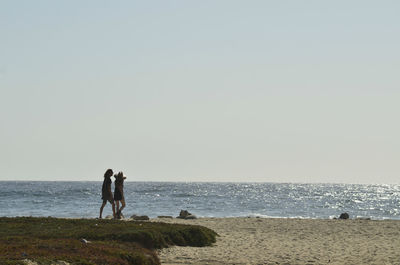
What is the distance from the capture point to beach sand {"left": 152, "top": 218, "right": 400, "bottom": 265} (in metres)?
19.3

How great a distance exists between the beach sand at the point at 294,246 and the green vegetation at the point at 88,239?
30.0 inches

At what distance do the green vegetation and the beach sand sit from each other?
2.50 ft

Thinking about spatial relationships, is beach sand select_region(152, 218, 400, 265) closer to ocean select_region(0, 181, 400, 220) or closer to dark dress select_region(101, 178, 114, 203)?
dark dress select_region(101, 178, 114, 203)

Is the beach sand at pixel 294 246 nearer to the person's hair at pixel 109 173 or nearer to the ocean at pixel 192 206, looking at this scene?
the person's hair at pixel 109 173

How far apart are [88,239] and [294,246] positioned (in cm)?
784

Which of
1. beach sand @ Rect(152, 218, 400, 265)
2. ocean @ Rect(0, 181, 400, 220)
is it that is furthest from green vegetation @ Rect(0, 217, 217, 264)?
ocean @ Rect(0, 181, 400, 220)

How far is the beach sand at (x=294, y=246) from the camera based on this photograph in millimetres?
19297

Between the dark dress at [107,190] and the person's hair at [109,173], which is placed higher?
the person's hair at [109,173]

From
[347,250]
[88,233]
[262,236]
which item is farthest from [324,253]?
[88,233]

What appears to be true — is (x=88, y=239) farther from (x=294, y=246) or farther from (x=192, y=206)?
(x=192, y=206)

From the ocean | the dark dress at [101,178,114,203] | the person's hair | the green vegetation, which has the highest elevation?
the person's hair

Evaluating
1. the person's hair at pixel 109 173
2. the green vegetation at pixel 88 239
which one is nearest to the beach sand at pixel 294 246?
the green vegetation at pixel 88 239

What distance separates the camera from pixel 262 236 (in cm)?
2561

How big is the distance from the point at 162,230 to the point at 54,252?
7.01 metres
